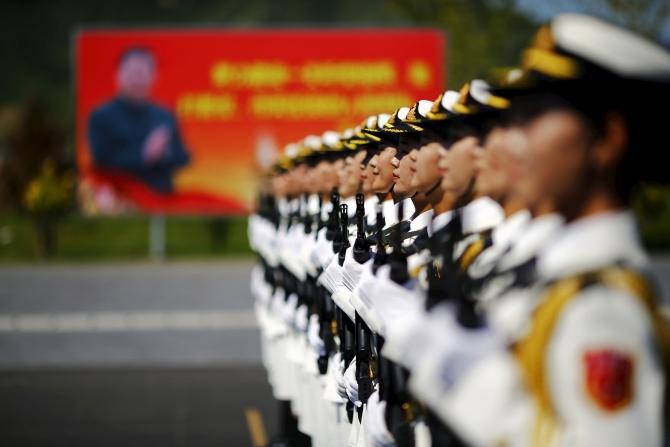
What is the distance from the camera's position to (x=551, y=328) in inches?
106

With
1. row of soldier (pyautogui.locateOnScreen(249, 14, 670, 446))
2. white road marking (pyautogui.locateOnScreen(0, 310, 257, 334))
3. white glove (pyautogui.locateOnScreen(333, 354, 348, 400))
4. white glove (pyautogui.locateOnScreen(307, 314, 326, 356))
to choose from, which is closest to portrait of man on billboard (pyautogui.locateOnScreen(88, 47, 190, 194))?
white road marking (pyautogui.locateOnScreen(0, 310, 257, 334))

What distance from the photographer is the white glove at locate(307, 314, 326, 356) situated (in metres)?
6.61

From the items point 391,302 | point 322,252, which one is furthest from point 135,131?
point 391,302

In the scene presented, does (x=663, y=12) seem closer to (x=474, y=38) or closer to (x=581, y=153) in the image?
(x=474, y=38)

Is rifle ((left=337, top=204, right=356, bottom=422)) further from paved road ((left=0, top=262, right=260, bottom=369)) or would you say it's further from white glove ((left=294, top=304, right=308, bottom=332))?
paved road ((left=0, top=262, right=260, bottom=369))

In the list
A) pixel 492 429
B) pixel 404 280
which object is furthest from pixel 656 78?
pixel 404 280

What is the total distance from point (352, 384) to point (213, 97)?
2377 centimetres

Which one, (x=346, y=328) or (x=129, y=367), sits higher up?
(x=346, y=328)

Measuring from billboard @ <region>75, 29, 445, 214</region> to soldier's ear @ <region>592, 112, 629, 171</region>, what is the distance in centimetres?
2569

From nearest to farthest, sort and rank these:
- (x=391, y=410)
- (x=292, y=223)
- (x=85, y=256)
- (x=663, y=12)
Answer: (x=391, y=410), (x=292, y=223), (x=85, y=256), (x=663, y=12)

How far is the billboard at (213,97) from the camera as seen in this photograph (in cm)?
2839

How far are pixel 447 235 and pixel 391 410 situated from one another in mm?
1172

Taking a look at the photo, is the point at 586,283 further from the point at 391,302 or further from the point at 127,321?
the point at 127,321

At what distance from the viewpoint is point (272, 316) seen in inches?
350
